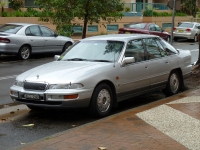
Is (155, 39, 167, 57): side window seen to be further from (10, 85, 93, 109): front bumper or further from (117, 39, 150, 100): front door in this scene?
(10, 85, 93, 109): front bumper

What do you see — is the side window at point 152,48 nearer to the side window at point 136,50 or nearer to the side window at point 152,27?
the side window at point 136,50

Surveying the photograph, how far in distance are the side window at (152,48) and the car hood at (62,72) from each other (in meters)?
1.53

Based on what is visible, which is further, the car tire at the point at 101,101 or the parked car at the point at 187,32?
the parked car at the point at 187,32

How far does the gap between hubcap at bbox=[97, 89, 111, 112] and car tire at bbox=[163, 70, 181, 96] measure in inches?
93.4

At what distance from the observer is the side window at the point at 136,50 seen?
9.38 meters

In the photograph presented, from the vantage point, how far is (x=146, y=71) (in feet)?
31.5

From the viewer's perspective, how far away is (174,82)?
10719mm

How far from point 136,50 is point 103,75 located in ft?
4.72

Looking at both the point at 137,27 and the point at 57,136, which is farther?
the point at 137,27

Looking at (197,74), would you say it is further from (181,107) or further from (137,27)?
(137,27)

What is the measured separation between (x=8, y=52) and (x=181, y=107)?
1101cm

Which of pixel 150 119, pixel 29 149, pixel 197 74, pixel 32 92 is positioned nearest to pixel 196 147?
pixel 150 119

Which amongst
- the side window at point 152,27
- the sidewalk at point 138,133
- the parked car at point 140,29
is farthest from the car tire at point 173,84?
the side window at point 152,27

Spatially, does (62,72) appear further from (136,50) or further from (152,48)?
(152,48)
